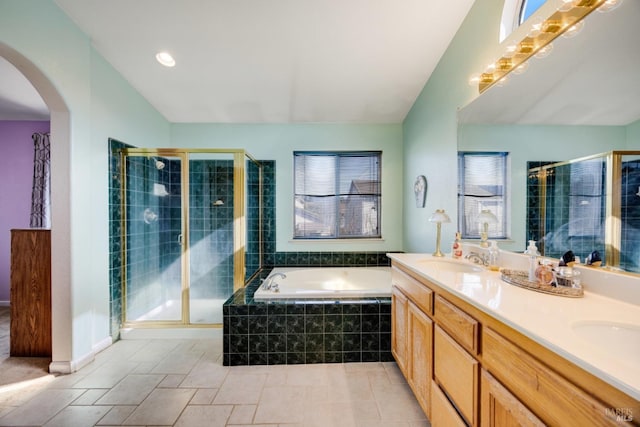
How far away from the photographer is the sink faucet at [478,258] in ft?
5.52

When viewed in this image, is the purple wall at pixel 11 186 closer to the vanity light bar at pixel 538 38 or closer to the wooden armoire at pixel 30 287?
the wooden armoire at pixel 30 287

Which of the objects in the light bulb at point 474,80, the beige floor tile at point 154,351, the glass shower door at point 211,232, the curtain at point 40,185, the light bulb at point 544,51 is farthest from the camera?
the curtain at point 40,185

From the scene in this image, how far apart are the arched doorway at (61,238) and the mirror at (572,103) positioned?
9.93 feet

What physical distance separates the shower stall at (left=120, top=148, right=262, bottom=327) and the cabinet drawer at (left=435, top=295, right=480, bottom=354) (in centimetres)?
199

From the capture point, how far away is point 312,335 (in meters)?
2.11

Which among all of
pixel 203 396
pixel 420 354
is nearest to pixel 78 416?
pixel 203 396

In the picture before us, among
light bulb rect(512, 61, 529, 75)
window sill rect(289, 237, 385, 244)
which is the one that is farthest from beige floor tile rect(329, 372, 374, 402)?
light bulb rect(512, 61, 529, 75)

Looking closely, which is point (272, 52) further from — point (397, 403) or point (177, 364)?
point (397, 403)

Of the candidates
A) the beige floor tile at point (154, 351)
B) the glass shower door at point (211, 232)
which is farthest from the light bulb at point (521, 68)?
the beige floor tile at point (154, 351)

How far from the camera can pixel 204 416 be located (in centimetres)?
156

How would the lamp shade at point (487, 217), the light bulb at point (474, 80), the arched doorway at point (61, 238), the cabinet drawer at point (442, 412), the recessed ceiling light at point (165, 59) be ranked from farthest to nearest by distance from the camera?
the recessed ceiling light at point (165, 59), the arched doorway at point (61, 238), the light bulb at point (474, 80), the lamp shade at point (487, 217), the cabinet drawer at point (442, 412)

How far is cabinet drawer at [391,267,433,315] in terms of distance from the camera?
1.39 metres

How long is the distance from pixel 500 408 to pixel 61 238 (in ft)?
9.18

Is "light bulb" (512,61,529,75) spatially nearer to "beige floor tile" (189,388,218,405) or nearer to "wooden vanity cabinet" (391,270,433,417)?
"wooden vanity cabinet" (391,270,433,417)
